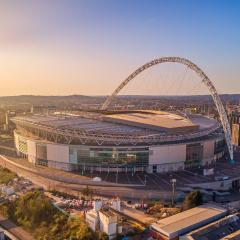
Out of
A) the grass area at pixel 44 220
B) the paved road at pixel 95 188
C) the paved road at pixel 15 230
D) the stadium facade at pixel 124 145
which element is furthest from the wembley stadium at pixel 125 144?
the paved road at pixel 15 230

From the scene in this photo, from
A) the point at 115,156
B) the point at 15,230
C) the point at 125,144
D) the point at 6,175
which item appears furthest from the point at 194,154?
the point at 15,230

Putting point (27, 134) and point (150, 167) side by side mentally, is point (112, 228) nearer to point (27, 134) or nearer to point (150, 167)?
point (150, 167)

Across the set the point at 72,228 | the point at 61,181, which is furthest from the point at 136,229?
the point at 61,181

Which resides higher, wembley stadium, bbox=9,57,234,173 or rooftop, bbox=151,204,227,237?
wembley stadium, bbox=9,57,234,173

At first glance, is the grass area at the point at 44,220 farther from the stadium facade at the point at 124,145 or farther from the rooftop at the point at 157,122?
the rooftop at the point at 157,122

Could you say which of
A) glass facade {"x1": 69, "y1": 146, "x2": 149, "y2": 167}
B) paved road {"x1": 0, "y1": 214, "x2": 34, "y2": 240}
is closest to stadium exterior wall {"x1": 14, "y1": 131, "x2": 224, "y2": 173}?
glass facade {"x1": 69, "y1": 146, "x2": 149, "y2": 167}

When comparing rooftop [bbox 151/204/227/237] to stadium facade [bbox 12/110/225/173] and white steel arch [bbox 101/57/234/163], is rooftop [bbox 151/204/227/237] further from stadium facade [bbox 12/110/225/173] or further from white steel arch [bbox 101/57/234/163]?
white steel arch [bbox 101/57/234/163]
